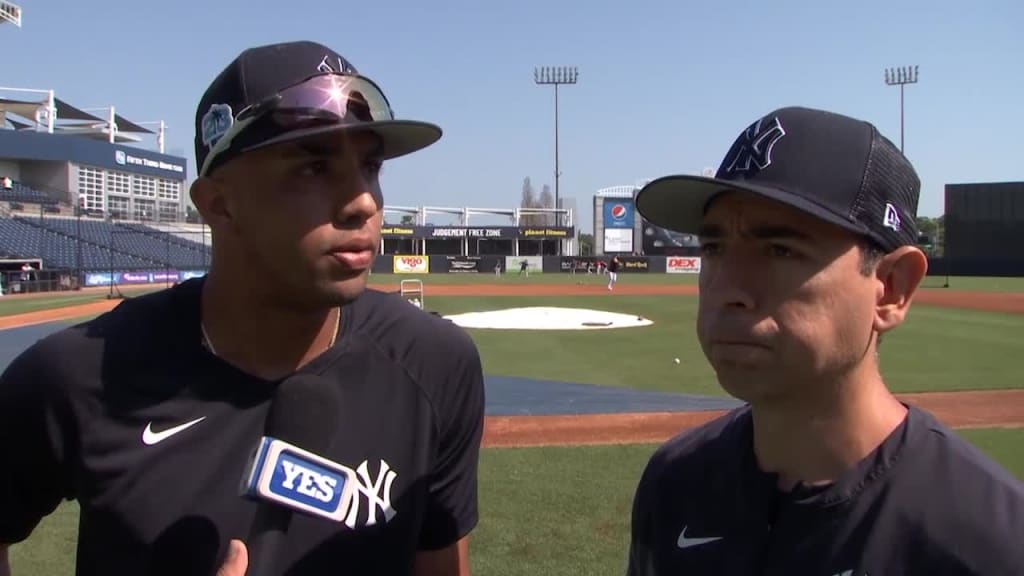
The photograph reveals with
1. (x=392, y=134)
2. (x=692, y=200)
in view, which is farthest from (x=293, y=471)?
(x=692, y=200)

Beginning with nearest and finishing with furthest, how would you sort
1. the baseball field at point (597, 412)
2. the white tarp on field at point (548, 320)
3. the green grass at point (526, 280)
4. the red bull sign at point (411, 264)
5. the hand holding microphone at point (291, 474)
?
the hand holding microphone at point (291, 474)
the baseball field at point (597, 412)
the white tarp on field at point (548, 320)
the green grass at point (526, 280)
the red bull sign at point (411, 264)

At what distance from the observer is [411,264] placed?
194 feet

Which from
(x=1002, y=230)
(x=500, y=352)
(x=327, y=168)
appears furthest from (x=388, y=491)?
(x=1002, y=230)

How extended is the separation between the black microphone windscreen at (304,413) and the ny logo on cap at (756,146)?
1.06 meters

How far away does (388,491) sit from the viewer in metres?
1.96

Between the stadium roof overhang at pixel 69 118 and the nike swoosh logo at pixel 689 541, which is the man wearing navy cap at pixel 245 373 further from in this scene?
the stadium roof overhang at pixel 69 118

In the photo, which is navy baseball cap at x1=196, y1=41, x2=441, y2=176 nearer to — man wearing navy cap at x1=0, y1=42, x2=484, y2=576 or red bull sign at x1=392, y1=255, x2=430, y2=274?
man wearing navy cap at x1=0, y1=42, x2=484, y2=576

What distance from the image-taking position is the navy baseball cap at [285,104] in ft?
5.71

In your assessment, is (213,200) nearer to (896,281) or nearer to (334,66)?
(334,66)

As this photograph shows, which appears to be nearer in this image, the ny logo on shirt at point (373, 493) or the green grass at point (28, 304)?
the ny logo on shirt at point (373, 493)

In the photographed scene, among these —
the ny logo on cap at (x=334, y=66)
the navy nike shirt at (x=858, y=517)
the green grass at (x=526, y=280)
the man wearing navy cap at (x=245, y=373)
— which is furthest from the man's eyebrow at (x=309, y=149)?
the green grass at (x=526, y=280)

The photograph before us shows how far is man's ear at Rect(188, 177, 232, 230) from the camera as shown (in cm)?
188

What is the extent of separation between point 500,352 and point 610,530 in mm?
9591

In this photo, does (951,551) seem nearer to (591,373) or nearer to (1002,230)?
(591,373)
